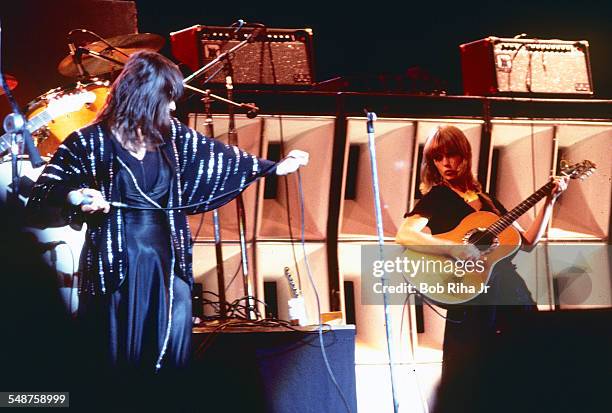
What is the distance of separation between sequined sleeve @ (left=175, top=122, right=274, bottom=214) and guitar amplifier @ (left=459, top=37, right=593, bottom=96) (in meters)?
2.73

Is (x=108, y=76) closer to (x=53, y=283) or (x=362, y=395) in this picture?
(x=53, y=283)

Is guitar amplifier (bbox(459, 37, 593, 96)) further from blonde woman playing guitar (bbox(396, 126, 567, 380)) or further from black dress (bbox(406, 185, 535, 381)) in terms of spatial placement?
black dress (bbox(406, 185, 535, 381))

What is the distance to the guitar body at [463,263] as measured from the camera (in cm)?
471

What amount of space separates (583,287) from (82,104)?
3.95 metres

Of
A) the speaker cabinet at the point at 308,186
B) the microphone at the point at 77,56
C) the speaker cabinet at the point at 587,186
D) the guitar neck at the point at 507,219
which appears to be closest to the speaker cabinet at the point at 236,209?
the speaker cabinet at the point at 308,186


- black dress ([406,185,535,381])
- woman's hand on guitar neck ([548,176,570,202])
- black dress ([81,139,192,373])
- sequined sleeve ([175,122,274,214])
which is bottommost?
black dress ([406,185,535,381])

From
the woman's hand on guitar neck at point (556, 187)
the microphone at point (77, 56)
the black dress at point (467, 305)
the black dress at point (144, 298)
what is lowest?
the black dress at point (467, 305)

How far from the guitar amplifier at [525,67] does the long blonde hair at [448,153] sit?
883 mm

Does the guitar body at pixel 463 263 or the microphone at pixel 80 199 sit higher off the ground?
the microphone at pixel 80 199

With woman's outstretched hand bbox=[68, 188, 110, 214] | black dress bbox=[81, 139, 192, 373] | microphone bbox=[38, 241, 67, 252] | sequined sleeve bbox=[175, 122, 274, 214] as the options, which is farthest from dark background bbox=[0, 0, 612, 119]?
woman's outstretched hand bbox=[68, 188, 110, 214]

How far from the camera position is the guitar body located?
15.4 feet

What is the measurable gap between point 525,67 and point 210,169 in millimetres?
3221

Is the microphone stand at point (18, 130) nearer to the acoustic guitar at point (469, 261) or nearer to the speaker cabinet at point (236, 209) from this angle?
the speaker cabinet at point (236, 209)

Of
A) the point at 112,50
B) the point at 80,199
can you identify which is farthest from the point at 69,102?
the point at 80,199
